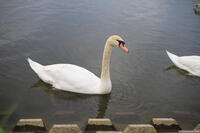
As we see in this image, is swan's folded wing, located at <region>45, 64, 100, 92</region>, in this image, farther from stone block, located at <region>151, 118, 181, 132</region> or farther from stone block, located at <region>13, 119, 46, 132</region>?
stone block, located at <region>151, 118, 181, 132</region>

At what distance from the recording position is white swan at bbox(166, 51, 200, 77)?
708cm

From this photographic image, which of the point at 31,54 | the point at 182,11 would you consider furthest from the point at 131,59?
the point at 182,11

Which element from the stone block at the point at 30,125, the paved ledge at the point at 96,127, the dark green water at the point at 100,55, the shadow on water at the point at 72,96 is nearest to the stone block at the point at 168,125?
the paved ledge at the point at 96,127

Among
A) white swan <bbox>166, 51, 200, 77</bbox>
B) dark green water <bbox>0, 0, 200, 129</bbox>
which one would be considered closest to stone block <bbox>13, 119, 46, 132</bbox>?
dark green water <bbox>0, 0, 200, 129</bbox>

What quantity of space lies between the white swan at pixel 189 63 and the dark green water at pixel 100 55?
0.19 metres

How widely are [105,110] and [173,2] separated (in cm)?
833

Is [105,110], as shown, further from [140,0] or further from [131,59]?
[140,0]

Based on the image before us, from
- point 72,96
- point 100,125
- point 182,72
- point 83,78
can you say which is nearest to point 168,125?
point 100,125

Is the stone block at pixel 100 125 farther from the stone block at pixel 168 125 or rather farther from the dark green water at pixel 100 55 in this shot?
the stone block at pixel 168 125

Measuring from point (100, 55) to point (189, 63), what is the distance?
2.44m

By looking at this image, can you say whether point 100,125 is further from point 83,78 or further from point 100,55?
point 100,55

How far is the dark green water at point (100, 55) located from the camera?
5484mm

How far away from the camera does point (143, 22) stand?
33.0 feet

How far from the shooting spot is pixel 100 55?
7621mm
